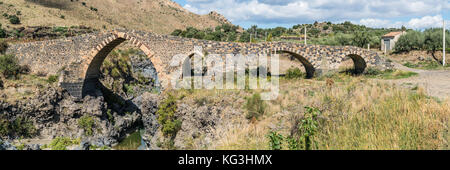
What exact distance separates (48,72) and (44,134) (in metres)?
4.16

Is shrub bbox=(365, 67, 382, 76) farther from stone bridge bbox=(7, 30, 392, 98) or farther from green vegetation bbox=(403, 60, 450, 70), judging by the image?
green vegetation bbox=(403, 60, 450, 70)

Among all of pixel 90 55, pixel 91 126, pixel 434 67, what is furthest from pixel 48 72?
pixel 434 67

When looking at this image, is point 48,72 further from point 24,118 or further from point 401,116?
point 401,116

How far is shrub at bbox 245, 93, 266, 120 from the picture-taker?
9.82 meters

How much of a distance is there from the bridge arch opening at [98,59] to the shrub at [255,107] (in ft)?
22.1

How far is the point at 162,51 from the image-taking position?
15383 millimetres

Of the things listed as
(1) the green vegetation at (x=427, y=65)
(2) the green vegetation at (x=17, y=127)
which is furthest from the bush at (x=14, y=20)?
(1) the green vegetation at (x=427, y=65)

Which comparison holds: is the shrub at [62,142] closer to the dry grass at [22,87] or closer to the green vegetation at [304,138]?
the dry grass at [22,87]

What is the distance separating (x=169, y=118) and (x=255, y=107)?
16.5 ft

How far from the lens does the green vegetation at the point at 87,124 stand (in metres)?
16.1

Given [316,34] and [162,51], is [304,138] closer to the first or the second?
[162,51]

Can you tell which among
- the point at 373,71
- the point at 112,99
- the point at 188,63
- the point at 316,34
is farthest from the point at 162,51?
the point at 316,34

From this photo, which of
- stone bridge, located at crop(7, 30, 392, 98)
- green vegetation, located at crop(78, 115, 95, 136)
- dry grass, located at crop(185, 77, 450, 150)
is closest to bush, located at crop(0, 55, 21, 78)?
stone bridge, located at crop(7, 30, 392, 98)
